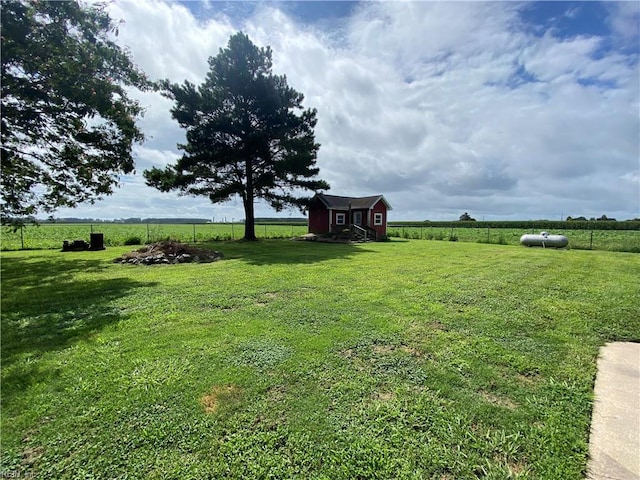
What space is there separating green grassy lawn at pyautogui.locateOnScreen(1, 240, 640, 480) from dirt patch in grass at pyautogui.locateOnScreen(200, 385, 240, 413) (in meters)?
0.02

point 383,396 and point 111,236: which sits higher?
point 111,236

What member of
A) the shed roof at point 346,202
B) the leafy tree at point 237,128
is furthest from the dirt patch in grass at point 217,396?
the shed roof at point 346,202

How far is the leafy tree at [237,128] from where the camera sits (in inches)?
664

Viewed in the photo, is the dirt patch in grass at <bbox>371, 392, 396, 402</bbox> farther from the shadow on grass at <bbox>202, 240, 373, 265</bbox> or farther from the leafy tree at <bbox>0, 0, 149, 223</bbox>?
the leafy tree at <bbox>0, 0, 149, 223</bbox>

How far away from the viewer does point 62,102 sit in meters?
7.69

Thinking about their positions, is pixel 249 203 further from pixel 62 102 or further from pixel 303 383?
pixel 303 383

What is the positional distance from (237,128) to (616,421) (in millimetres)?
18497

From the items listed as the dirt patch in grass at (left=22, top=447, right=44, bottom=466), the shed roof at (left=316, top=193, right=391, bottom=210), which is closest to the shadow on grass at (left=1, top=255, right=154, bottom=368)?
the dirt patch in grass at (left=22, top=447, right=44, bottom=466)

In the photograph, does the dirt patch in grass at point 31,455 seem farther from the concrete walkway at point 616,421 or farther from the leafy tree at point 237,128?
the leafy tree at point 237,128

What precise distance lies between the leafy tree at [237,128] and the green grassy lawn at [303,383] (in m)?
12.8

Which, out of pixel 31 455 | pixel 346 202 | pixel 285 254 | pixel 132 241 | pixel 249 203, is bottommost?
pixel 31 455

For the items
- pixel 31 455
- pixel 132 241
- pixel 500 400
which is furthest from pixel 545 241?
pixel 132 241

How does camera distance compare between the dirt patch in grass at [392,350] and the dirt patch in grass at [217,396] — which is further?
the dirt patch in grass at [392,350]

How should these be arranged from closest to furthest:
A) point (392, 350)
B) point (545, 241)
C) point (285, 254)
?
point (392, 350) → point (285, 254) → point (545, 241)
